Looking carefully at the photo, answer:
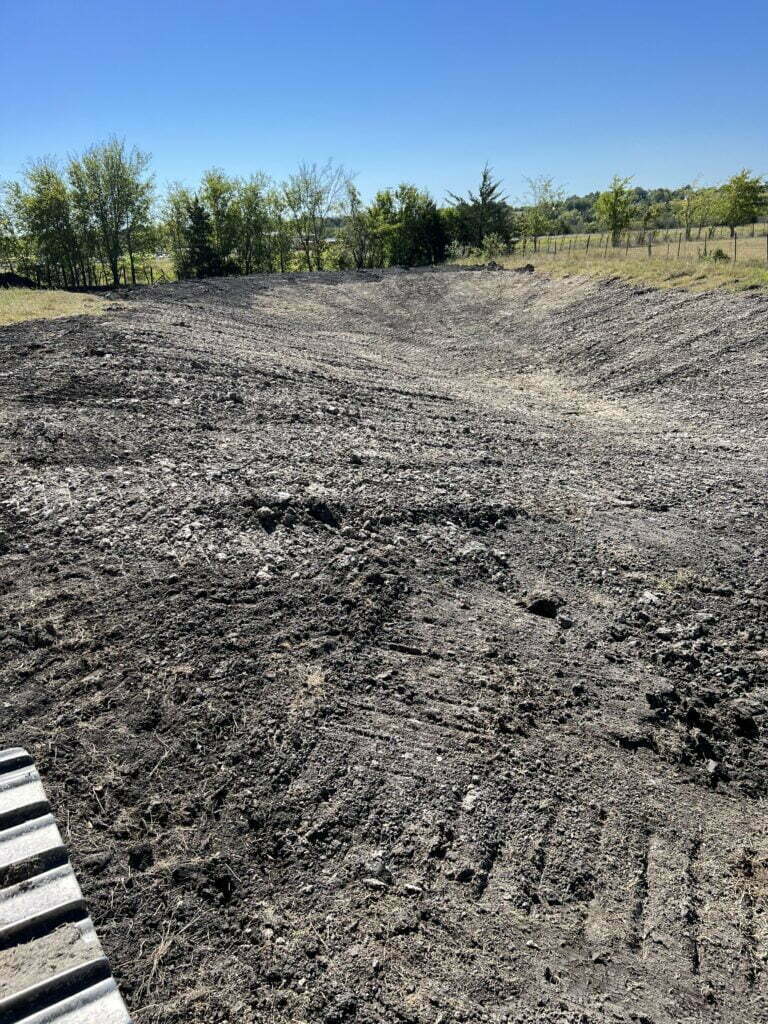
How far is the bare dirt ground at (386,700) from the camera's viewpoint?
2.68m

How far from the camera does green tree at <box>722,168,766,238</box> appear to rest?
29.7 metres

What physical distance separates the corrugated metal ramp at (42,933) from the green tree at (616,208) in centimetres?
3590

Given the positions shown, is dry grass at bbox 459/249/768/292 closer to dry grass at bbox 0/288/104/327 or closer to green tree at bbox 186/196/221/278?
dry grass at bbox 0/288/104/327

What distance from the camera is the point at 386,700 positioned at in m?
3.99

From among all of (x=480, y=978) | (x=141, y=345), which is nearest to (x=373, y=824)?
(x=480, y=978)

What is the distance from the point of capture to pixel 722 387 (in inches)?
409

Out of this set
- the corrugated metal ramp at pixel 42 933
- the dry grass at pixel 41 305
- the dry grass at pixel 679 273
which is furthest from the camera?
the dry grass at pixel 679 273

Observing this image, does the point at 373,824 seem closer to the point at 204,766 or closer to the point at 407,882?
the point at 407,882

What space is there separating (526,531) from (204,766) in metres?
3.81

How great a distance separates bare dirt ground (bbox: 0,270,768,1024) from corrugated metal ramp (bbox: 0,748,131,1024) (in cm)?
10

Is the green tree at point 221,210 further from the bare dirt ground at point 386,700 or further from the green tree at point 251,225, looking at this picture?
the bare dirt ground at point 386,700

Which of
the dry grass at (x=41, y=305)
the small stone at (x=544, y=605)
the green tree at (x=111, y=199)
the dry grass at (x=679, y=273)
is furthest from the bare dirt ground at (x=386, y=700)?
the green tree at (x=111, y=199)

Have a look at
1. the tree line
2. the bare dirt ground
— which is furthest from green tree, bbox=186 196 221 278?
the bare dirt ground

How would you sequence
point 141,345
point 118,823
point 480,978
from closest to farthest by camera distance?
point 480,978 < point 118,823 < point 141,345
